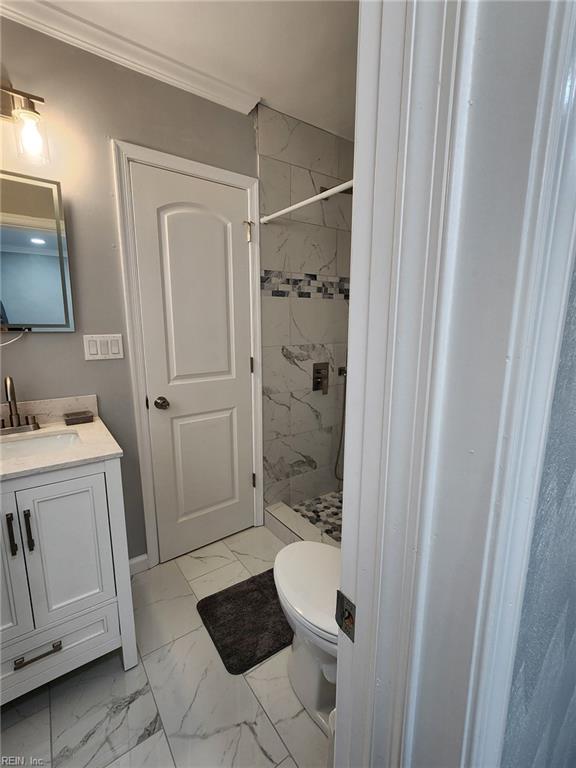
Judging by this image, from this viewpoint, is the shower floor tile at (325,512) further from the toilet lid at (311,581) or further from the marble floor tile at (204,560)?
the toilet lid at (311,581)

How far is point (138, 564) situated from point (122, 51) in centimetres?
244

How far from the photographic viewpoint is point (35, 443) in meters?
1.42

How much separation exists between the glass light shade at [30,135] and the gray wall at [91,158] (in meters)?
0.03

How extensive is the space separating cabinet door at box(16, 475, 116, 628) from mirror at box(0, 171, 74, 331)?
0.76 m

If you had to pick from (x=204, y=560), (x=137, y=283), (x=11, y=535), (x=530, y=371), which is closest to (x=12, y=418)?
(x=11, y=535)

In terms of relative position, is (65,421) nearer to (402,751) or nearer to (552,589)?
(402,751)

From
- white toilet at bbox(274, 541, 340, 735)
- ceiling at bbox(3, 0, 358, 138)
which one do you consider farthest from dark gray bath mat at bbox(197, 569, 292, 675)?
ceiling at bbox(3, 0, 358, 138)

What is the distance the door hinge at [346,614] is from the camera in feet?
1.56

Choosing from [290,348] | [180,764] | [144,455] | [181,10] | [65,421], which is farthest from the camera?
[290,348]

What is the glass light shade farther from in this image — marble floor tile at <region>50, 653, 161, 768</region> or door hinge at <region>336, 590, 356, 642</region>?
marble floor tile at <region>50, 653, 161, 768</region>

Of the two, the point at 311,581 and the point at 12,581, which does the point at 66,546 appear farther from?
the point at 311,581

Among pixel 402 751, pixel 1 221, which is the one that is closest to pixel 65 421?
pixel 1 221

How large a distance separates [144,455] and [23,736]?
1.05m

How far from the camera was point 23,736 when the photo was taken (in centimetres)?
114
